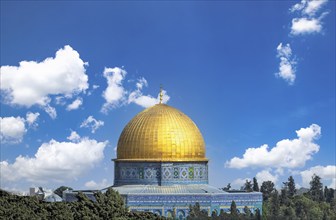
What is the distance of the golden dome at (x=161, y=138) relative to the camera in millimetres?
35125

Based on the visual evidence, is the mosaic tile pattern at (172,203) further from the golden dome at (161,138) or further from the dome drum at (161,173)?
the golden dome at (161,138)

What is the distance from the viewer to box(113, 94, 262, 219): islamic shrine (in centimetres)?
3234

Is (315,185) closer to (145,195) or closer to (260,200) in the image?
(260,200)

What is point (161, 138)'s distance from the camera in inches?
1391

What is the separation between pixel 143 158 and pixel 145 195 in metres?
3.61

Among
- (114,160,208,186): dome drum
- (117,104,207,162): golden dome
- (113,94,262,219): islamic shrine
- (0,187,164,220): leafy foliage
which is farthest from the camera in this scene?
(117,104,207,162): golden dome

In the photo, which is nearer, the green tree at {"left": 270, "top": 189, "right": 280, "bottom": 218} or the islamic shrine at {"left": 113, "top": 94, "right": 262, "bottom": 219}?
the islamic shrine at {"left": 113, "top": 94, "right": 262, "bottom": 219}

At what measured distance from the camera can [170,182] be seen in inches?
1356

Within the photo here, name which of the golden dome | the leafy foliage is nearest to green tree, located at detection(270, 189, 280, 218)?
the golden dome

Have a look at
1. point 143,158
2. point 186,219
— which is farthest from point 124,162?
point 186,219

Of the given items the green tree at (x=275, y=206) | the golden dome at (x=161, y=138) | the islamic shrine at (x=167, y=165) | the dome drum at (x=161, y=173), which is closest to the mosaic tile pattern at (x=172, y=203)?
the islamic shrine at (x=167, y=165)

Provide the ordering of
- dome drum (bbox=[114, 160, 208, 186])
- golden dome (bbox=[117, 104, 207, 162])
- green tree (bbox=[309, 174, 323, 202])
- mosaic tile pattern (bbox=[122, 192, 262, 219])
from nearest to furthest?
mosaic tile pattern (bbox=[122, 192, 262, 219]) < dome drum (bbox=[114, 160, 208, 186]) < golden dome (bbox=[117, 104, 207, 162]) < green tree (bbox=[309, 174, 323, 202])

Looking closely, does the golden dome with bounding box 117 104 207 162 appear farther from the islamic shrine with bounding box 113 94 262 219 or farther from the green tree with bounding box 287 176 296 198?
the green tree with bounding box 287 176 296 198

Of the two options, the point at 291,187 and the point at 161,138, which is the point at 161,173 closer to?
the point at 161,138
